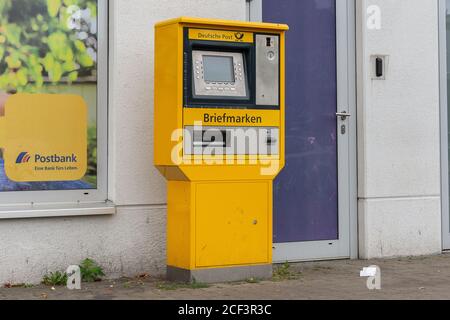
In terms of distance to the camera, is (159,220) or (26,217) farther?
(159,220)

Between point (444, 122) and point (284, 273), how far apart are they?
8.85 ft

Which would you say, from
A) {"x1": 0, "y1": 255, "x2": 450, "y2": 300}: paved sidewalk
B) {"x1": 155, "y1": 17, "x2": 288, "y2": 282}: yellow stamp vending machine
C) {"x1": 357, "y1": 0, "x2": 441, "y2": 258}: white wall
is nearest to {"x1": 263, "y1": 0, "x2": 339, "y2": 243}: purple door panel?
{"x1": 357, "y1": 0, "x2": 441, "y2": 258}: white wall

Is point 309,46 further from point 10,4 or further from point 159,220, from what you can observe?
point 10,4

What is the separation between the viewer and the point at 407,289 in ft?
24.2

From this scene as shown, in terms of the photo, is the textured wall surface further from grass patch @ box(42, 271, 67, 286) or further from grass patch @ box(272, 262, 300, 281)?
grass patch @ box(272, 262, 300, 281)

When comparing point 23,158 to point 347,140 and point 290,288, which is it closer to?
point 290,288

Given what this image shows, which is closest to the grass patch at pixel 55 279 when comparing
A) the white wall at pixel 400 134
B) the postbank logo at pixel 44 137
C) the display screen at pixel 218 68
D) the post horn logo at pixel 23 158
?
the postbank logo at pixel 44 137

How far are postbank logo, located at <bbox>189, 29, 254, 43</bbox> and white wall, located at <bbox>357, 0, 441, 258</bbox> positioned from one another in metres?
1.98

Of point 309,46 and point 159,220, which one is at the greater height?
point 309,46

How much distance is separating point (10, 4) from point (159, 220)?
215 cm

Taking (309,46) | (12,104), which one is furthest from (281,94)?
(12,104)

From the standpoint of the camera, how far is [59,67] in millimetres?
7617

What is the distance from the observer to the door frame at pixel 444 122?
9484 millimetres

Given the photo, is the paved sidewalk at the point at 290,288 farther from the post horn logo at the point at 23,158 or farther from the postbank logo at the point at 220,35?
the postbank logo at the point at 220,35
